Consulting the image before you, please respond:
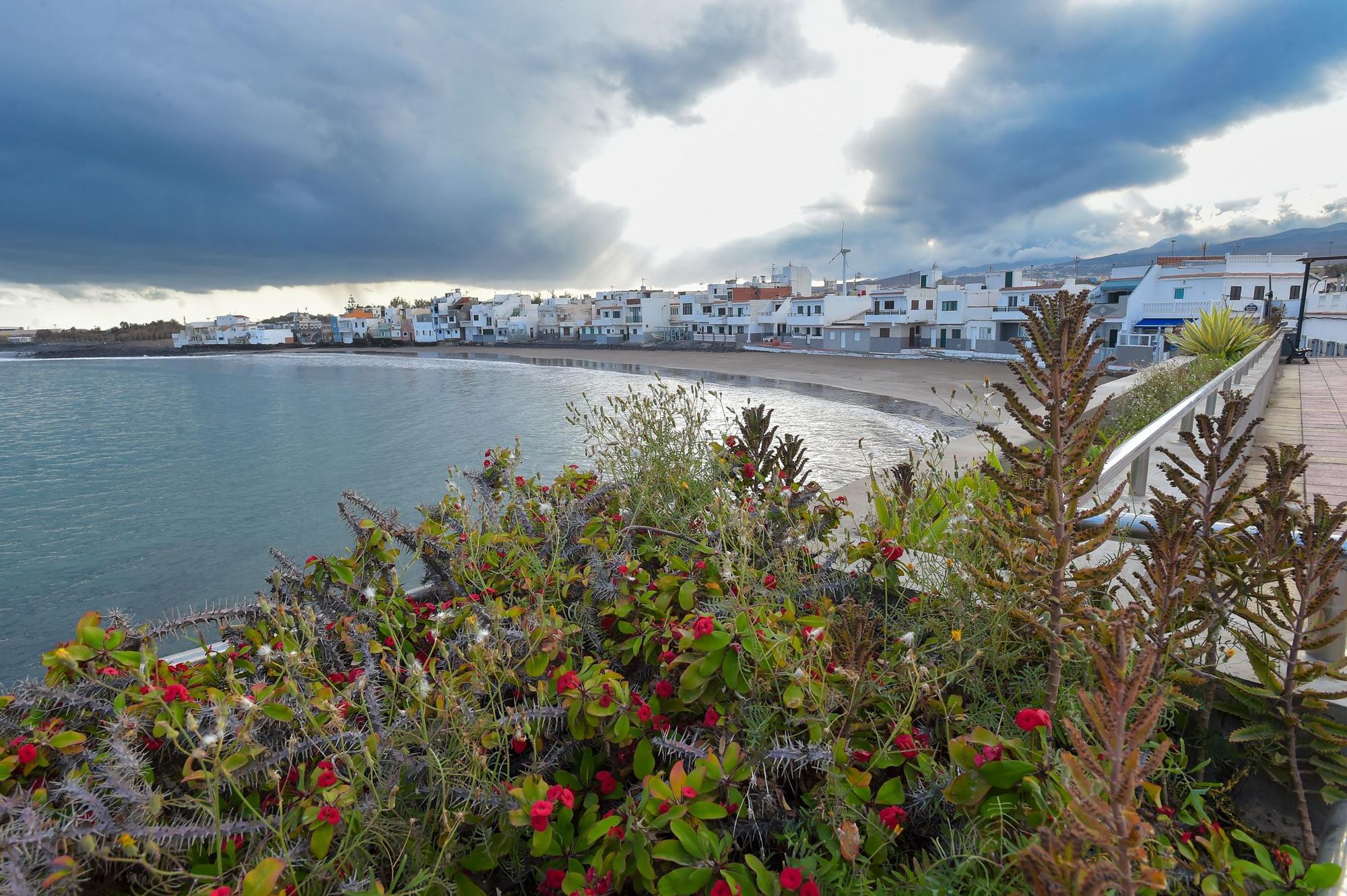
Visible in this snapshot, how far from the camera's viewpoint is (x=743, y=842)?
5.15 ft

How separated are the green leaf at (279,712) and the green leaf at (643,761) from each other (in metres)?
0.84

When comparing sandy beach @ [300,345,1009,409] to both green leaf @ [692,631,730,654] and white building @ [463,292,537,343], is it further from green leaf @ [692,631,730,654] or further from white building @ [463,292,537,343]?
white building @ [463,292,537,343]

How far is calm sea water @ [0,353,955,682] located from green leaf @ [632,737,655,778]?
3.57 m

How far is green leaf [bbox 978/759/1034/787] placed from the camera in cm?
130

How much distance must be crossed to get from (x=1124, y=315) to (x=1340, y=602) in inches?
2038

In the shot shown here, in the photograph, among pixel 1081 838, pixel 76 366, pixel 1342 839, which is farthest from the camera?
pixel 76 366

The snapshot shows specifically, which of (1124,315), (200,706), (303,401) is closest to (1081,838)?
(200,706)

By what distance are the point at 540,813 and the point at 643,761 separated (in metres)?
0.36

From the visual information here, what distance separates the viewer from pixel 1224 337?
41.8 feet

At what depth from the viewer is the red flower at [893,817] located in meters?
1.40

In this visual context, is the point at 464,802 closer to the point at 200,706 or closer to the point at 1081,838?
the point at 200,706

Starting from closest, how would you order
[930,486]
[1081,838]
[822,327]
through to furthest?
[1081,838] → [930,486] → [822,327]

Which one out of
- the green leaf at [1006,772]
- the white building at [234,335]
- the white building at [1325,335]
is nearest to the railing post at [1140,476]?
the green leaf at [1006,772]

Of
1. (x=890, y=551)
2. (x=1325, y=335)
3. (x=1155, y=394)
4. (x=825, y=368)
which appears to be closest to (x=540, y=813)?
(x=890, y=551)
